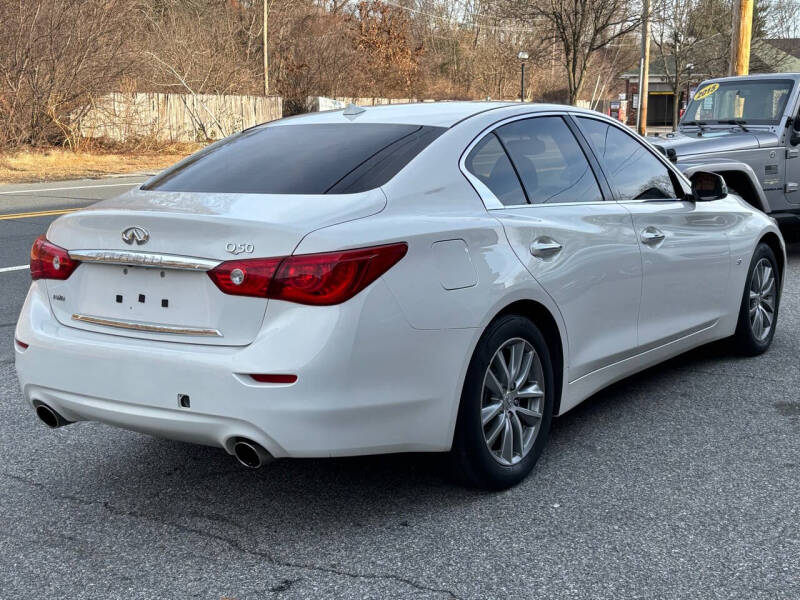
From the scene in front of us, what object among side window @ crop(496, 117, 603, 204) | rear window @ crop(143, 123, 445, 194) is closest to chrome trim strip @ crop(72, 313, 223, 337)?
rear window @ crop(143, 123, 445, 194)

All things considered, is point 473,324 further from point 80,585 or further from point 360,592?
point 80,585

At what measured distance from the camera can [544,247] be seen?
428cm

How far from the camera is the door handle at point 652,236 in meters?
5.04

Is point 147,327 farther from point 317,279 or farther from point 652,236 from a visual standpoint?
point 652,236

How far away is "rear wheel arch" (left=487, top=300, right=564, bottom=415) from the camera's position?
13.7 ft

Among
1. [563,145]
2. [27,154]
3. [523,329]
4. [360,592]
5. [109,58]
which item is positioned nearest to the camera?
[360,592]

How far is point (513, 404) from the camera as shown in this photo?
13.6 feet

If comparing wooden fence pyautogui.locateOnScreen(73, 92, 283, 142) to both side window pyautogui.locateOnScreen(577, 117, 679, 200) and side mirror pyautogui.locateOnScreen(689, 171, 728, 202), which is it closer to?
side mirror pyautogui.locateOnScreen(689, 171, 728, 202)

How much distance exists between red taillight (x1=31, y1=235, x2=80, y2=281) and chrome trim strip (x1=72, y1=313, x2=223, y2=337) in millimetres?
190

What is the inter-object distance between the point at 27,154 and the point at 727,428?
23.6m

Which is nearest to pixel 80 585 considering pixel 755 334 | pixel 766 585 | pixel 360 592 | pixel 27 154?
pixel 360 592

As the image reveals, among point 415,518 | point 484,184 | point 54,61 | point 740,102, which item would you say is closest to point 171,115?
point 54,61

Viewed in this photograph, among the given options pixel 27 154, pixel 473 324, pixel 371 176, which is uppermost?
pixel 371 176

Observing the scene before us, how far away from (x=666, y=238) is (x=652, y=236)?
159 millimetres
